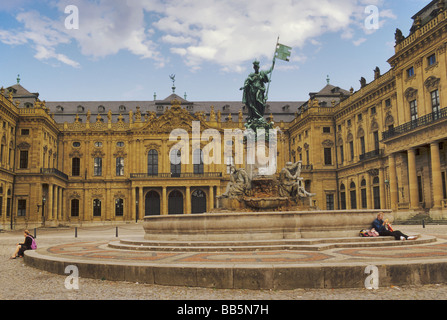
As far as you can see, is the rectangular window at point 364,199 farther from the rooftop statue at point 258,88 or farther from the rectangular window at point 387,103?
the rooftop statue at point 258,88

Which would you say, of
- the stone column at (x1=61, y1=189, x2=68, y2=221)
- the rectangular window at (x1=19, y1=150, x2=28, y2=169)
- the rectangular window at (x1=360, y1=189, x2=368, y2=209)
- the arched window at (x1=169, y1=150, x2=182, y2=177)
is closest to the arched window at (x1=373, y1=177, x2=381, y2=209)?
the rectangular window at (x1=360, y1=189, x2=368, y2=209)

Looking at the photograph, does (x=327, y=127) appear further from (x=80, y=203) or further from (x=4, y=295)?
(x=4, y=295)

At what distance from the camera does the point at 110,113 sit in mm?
65438

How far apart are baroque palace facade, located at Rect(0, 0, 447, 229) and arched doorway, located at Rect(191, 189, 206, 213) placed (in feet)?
0.50

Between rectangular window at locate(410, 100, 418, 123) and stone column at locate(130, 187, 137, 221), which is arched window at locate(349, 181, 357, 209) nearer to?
rectangular window at locate(410, 100, 418, 123)

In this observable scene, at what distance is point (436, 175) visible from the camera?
3212 centimetres

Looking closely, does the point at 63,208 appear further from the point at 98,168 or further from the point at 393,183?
the point at 393,183

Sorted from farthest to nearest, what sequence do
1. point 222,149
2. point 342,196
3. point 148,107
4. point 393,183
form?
point 148,107, point 222,149, point 342,196, point 393,183

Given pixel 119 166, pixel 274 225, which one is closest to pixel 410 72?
pixel 274 225

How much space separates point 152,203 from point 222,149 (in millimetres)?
13797

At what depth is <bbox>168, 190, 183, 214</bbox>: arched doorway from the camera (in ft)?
207

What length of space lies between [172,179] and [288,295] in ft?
181

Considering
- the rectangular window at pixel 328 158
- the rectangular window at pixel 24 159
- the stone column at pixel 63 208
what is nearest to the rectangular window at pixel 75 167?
the stone column at pixel 63 208

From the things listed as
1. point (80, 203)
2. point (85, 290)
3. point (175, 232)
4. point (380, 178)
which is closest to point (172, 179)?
point (80, 203)
